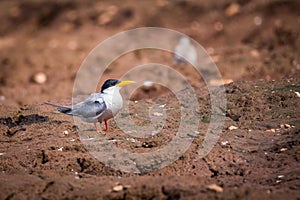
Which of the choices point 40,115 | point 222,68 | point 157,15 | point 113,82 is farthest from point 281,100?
point 157,15

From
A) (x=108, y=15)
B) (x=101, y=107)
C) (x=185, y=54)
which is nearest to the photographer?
(x=101, y=107)

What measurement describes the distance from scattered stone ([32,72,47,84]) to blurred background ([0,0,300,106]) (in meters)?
→ 0.02

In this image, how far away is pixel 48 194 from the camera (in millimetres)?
4512

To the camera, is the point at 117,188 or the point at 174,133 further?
the point at 174,133

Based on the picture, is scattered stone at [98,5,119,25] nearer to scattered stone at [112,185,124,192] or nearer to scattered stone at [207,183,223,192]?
scattered stone at [112,185,124,192]

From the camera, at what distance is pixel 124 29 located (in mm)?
13805

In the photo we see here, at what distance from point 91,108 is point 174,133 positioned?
987 millimetres

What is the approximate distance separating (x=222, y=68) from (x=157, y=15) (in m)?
3.90

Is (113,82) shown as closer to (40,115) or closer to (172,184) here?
(40,115)

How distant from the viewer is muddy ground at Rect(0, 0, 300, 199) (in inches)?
177

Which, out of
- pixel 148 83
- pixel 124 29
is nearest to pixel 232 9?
pixel 124 29

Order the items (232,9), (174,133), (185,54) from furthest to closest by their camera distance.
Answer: (232,9) → (185,54) → (174,133)

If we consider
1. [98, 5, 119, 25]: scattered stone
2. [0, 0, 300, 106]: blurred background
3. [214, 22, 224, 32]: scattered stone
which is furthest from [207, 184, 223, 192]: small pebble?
[98, 5, 119, 25]: scattered stone

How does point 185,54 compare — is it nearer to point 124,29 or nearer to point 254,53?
point 254,53
